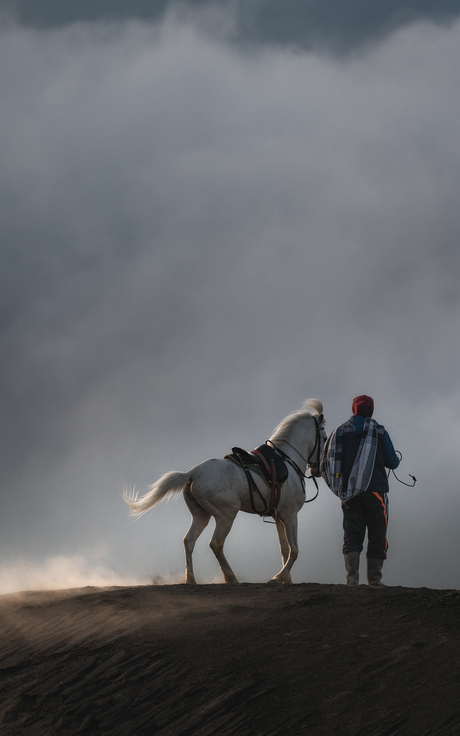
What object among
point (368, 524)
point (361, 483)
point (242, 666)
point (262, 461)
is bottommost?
point (242, 666)

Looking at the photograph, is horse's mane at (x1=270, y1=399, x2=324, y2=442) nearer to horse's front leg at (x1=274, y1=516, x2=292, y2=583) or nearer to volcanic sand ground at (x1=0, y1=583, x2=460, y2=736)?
horse's front leg at (x1=274, y1=516, x2=292, y2=583)

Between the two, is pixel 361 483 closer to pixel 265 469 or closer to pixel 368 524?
pixel 368 524

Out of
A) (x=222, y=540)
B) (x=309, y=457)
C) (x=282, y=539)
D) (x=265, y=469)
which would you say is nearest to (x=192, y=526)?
(x=222, y=540)

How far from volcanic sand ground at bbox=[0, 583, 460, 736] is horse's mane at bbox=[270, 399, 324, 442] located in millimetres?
4510

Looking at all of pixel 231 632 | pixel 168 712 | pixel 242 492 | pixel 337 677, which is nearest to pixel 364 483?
pixel 242 492

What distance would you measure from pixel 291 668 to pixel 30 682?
7.75ft

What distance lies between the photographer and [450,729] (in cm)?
391

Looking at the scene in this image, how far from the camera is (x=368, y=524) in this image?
844 centimetres

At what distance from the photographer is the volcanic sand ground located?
4293mm

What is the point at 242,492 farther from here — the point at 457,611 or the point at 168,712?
the point at 168,712

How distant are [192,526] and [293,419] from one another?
293 cm

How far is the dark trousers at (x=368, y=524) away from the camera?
8.30 m

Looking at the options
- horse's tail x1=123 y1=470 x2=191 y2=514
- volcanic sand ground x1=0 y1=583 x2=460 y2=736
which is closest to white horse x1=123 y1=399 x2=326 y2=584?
horse's tail x1=123 y1=470 x2=191 y2=514

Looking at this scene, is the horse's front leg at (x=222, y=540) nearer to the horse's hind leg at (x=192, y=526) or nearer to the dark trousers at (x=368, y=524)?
the horse's hind leg at (x=192, y=526)
